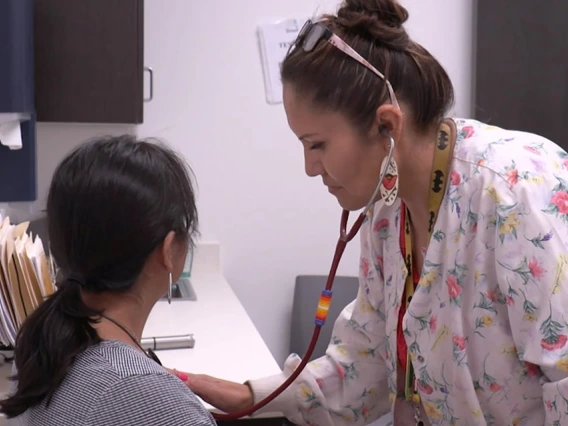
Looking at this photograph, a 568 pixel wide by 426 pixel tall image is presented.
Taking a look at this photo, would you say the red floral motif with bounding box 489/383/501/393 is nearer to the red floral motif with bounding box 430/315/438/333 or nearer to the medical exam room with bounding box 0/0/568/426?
the medical exam room with bounding box 0/0/568/426

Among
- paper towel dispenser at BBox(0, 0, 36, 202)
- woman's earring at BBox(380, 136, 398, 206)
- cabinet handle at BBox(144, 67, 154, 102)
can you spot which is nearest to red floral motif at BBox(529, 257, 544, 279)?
woman's earring at BBox(380, 136, 398, 206)

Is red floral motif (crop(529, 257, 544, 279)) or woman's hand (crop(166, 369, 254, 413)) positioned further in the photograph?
woman's hand (crop(166, 369, 254, 413))

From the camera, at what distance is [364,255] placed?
1411 mm

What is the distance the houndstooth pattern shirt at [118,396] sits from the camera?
0.82m

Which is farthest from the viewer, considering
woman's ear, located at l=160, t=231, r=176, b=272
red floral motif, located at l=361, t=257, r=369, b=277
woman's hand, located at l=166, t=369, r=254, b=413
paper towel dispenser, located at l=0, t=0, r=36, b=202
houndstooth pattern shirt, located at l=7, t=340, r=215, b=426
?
paper towel dispenser, located at l=0, t=0, r=36, b=202

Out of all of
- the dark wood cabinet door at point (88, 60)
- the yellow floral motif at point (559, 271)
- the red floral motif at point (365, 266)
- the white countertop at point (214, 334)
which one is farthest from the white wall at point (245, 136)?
the yellow floral motif at point (559, 271)

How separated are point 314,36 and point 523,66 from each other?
151 centimetres

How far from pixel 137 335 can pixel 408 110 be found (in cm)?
54

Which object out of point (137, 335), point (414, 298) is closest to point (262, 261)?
point (414, 298)

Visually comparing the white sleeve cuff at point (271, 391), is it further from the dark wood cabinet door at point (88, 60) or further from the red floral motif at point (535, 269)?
the dark wood cabinet door at point (88, 60)

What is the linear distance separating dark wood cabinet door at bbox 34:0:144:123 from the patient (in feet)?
3.31

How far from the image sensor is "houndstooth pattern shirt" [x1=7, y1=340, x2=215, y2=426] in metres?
0.82

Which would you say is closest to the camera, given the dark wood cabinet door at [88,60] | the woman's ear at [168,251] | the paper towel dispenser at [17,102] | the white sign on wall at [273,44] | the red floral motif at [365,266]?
the woman's ear at [168,251]

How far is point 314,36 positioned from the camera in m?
1.16
